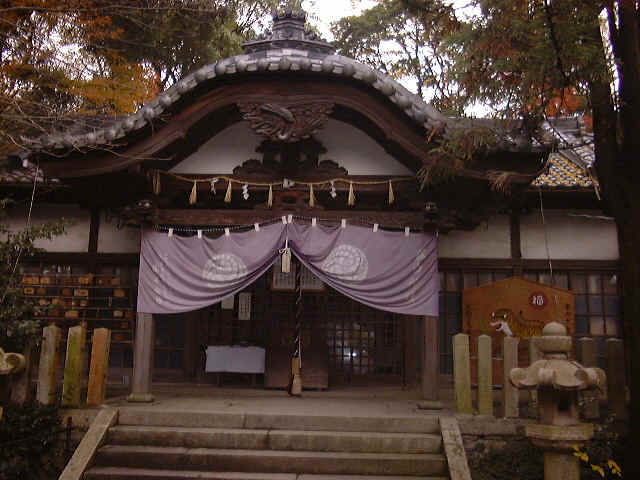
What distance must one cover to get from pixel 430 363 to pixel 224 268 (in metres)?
3.52

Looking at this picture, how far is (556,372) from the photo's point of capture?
20.2 ft

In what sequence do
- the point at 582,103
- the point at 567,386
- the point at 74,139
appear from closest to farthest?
the point at 567,386, the point at 582,103, the point at 74,139

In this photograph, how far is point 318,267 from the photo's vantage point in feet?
30.1

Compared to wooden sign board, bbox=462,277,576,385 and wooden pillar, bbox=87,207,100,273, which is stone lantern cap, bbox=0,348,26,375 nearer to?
wooden pillar, bbox=87,207,100,273

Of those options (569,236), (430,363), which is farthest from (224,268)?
(569,236)

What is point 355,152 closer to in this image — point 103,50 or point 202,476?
point 202,476

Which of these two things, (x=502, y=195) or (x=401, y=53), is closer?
(x=502, y=195)

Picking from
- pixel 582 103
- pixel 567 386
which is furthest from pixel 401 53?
pixel 567 386

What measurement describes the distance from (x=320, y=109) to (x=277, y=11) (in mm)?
3254

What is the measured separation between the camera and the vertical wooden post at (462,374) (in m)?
8.11

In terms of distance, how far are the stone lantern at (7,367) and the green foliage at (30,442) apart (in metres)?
0.40

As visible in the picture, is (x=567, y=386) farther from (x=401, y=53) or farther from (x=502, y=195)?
(x=401, y=53)

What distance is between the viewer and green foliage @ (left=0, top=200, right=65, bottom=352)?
26.0 ft

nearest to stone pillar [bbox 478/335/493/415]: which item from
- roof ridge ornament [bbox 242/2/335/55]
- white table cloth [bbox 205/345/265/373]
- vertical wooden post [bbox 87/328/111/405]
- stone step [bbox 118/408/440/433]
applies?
stone step [bbox 118/408/440/433]
